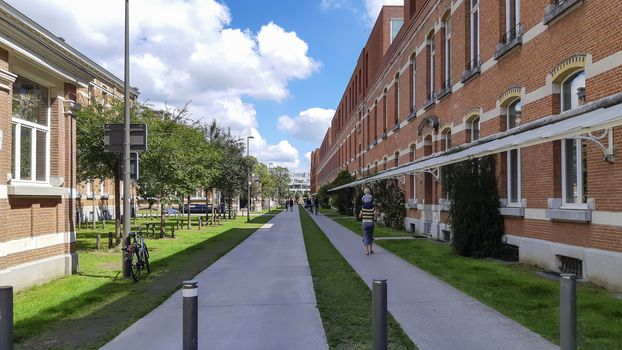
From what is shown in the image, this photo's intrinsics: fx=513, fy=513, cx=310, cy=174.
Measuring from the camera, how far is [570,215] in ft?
33.0

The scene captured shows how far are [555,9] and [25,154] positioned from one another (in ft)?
36.5

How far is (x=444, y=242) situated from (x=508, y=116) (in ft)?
17.8

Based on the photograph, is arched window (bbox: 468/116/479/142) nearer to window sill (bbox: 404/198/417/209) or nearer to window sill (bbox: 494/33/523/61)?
window sill (bbox: 494/33/523/61)

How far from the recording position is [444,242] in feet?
57.9

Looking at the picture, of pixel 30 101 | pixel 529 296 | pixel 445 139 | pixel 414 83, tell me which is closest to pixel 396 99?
pixel 414 83

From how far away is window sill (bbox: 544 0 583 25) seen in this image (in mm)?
10160

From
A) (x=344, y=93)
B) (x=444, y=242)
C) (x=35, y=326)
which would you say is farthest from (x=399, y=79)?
(x=344, y=93)

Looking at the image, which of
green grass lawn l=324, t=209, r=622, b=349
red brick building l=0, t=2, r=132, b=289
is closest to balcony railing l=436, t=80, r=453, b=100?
green grass lawn l=324, t=209, r=622, b=349

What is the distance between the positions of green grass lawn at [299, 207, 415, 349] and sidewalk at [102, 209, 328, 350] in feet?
0.51

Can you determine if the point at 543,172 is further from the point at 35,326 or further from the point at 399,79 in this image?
the point at 399,79

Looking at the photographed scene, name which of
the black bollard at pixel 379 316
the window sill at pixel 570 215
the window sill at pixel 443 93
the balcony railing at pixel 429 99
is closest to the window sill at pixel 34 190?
the black bollard at pixel 379 316

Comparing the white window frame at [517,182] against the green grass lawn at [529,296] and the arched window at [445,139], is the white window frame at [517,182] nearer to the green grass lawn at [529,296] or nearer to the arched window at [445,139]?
the green grass lawn at [529,296]

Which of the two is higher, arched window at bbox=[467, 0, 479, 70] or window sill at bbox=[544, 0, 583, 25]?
arched window at bbox=[467, 0, 479, 70]

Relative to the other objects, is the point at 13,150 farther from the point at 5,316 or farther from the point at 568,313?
the point at 568,313
